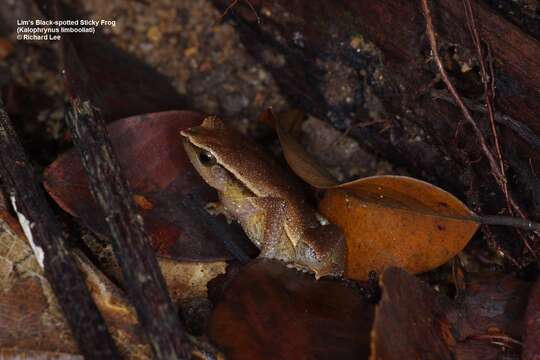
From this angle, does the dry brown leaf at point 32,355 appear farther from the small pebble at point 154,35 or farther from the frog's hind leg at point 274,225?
the small pebble at point 154,35

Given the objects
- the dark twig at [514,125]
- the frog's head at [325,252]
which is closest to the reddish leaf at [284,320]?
the frog's head at [325,252]

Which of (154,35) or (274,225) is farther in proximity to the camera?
(154,35)

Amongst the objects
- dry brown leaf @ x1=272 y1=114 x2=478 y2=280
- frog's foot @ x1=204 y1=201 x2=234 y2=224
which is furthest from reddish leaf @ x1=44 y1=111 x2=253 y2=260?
dry brown leaf @ x1=272 y1=114 x2=478 y2=280

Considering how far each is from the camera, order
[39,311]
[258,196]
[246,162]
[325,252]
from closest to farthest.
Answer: [39,311], [325,252], [246,162], [258,196]

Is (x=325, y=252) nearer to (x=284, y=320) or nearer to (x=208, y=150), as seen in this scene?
(x=284, y=320)

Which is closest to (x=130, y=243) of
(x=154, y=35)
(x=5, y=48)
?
(x=154, y=35)

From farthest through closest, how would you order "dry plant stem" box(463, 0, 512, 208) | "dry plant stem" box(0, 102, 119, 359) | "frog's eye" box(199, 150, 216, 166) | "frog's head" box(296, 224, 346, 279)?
"frog's eye" box(199, 150, 216, 166) → "frog's head" box(296, 224, 346, 279) → "dry plant stem" box(463, 0, 512, 208) → "dry plant stem" box(0, 102, 119, 359)

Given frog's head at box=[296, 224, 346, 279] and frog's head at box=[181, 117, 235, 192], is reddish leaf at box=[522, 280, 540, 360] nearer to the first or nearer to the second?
frog's head at box=[296, 224, 346, 279]
